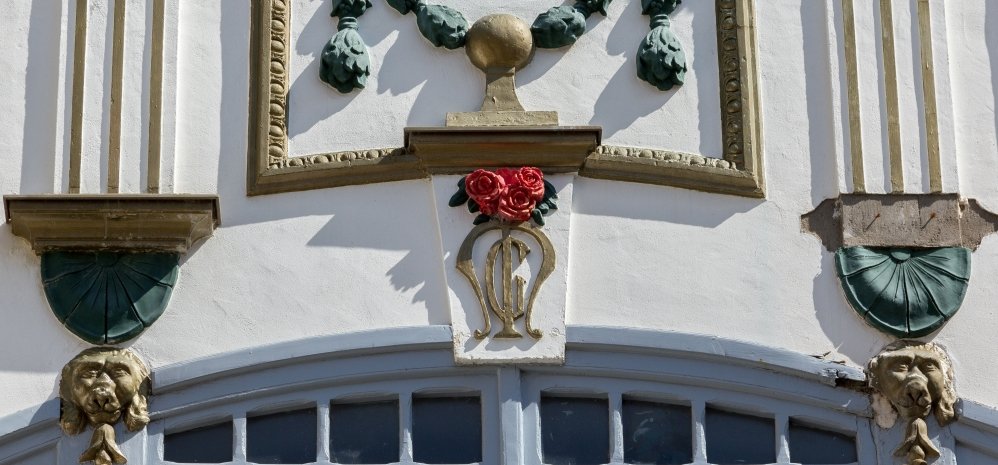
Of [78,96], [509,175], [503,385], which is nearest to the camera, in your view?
[503,385]

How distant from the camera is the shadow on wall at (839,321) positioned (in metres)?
9.74

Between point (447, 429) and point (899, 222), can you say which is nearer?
point (447, 429)

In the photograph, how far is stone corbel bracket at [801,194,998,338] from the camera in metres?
9.76

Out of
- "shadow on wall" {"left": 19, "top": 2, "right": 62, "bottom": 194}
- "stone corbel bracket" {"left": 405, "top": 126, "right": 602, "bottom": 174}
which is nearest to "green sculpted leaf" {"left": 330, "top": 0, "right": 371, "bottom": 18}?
"stone corbel bracket" {"left": 405, "top": 126, "right": 602, "bottom": 174}

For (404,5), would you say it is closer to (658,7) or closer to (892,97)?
(658,7)

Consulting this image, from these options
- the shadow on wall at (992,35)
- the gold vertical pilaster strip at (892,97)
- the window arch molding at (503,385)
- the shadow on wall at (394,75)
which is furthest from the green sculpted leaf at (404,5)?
the shadow on wall at (992,35)

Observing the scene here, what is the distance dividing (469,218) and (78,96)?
178cm

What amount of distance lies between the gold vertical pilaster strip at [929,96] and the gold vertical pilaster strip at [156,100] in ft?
10.9

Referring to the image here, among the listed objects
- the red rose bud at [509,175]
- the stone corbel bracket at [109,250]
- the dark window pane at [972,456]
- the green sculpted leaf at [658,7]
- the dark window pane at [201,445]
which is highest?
the green sculpted leaf at [658,7]

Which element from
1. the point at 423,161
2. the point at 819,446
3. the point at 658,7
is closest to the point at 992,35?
the point at 658,7

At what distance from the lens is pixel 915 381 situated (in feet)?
31.4

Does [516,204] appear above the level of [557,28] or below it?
below

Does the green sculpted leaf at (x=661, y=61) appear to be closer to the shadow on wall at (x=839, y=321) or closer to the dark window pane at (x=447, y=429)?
the shadow on wall at (x=839, y=321)

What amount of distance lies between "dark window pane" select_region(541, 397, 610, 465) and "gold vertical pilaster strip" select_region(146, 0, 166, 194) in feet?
6.34
